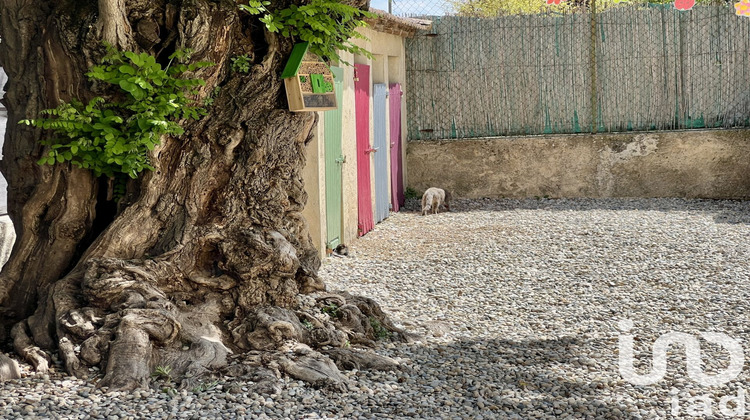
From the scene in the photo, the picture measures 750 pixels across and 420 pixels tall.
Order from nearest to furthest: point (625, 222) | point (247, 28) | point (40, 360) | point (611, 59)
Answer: point (40, 360) < point (247, 28) < point (625, 222) < point (611, 59)

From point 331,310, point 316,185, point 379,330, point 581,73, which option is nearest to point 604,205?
point 581,73

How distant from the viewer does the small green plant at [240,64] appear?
17.4 ft

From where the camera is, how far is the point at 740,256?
877 centimetres

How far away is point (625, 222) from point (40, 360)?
26.1ft

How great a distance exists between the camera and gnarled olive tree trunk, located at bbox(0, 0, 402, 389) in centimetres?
489

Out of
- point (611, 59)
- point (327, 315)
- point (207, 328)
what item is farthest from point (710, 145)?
point (207, 328)

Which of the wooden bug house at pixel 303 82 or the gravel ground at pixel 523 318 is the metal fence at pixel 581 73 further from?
the wooden bug house at pixel 303 82

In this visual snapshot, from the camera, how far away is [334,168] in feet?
29.6

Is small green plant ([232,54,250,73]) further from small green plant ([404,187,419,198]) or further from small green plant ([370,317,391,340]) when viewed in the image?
small green plant ([404,187,419,198])

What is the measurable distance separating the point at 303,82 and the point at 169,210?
1.10m

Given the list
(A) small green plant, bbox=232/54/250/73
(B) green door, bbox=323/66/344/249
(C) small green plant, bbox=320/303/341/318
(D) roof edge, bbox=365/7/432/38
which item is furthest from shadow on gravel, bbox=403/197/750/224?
(A) small green plant, bbox=232/54/250/73

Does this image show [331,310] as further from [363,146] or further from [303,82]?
[363,146]

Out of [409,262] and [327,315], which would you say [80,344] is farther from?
[409,262]

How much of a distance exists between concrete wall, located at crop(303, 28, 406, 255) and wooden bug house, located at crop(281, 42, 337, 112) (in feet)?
2.72
